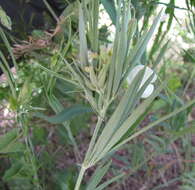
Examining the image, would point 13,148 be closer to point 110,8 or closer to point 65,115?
point 65,115

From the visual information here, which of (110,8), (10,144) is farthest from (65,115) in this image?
(110,8)

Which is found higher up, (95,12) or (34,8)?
(34,8)

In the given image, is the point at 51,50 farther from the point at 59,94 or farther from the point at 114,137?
the point at 114,137

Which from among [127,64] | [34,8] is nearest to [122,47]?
[127,64]

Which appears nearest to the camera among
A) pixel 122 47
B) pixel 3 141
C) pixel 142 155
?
pixel 122 47

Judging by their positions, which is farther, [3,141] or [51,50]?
[51,50]

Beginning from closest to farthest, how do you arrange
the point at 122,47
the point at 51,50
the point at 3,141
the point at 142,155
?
the point at 122,47
the point at 3,141
the point at 51,50
the point at 142,155

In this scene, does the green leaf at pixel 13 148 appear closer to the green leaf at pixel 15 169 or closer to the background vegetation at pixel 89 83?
the background vegetation at pixel 89 83

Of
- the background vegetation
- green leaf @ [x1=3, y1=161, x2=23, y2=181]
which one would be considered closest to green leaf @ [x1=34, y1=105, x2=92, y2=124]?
the background vegetation

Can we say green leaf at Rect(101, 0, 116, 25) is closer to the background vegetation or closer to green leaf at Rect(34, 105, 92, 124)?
the background vegetation

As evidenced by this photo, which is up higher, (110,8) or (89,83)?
(110,8)

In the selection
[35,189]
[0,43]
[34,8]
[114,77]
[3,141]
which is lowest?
[35,189]
